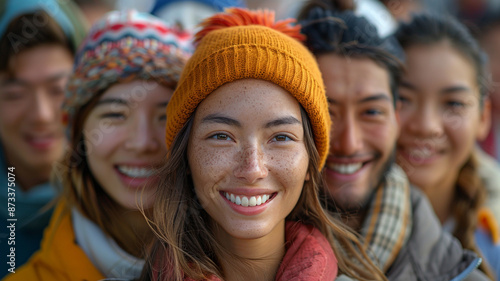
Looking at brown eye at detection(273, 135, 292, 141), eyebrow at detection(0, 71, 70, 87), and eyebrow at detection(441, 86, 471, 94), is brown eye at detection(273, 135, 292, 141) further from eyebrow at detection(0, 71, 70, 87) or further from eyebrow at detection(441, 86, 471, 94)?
eyebrow at detection(0, 71, 70, 87)

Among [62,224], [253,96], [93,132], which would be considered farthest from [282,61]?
[62,224]

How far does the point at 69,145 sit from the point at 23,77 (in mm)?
733

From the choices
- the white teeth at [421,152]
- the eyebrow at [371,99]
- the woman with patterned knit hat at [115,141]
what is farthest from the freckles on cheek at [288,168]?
the white teeth at [421,152]

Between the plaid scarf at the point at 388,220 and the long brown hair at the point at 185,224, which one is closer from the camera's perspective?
the long brown hair at the point at 185,224

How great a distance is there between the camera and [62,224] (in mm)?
2705

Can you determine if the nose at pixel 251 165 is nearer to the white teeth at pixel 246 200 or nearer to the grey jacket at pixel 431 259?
the white teeth at pixel 246 200

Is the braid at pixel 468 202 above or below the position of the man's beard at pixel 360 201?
below

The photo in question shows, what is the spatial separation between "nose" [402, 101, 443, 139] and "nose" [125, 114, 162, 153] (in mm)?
1539

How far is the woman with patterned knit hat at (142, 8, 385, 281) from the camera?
1929 mm

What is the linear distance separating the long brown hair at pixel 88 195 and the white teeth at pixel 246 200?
30.8 inches

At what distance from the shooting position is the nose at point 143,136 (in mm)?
2457

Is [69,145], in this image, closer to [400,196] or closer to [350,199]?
[350,199]

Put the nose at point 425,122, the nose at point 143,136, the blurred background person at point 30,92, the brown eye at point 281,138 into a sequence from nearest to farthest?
the brown eye at point 281,138 < the nose at point 143,136 < the nose at point 425,122 < the blurred background person at point 30,92

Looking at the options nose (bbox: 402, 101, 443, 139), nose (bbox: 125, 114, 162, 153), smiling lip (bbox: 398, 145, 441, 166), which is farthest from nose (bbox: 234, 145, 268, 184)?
smiling lip (bbox: 398, 145, 441, 166)
